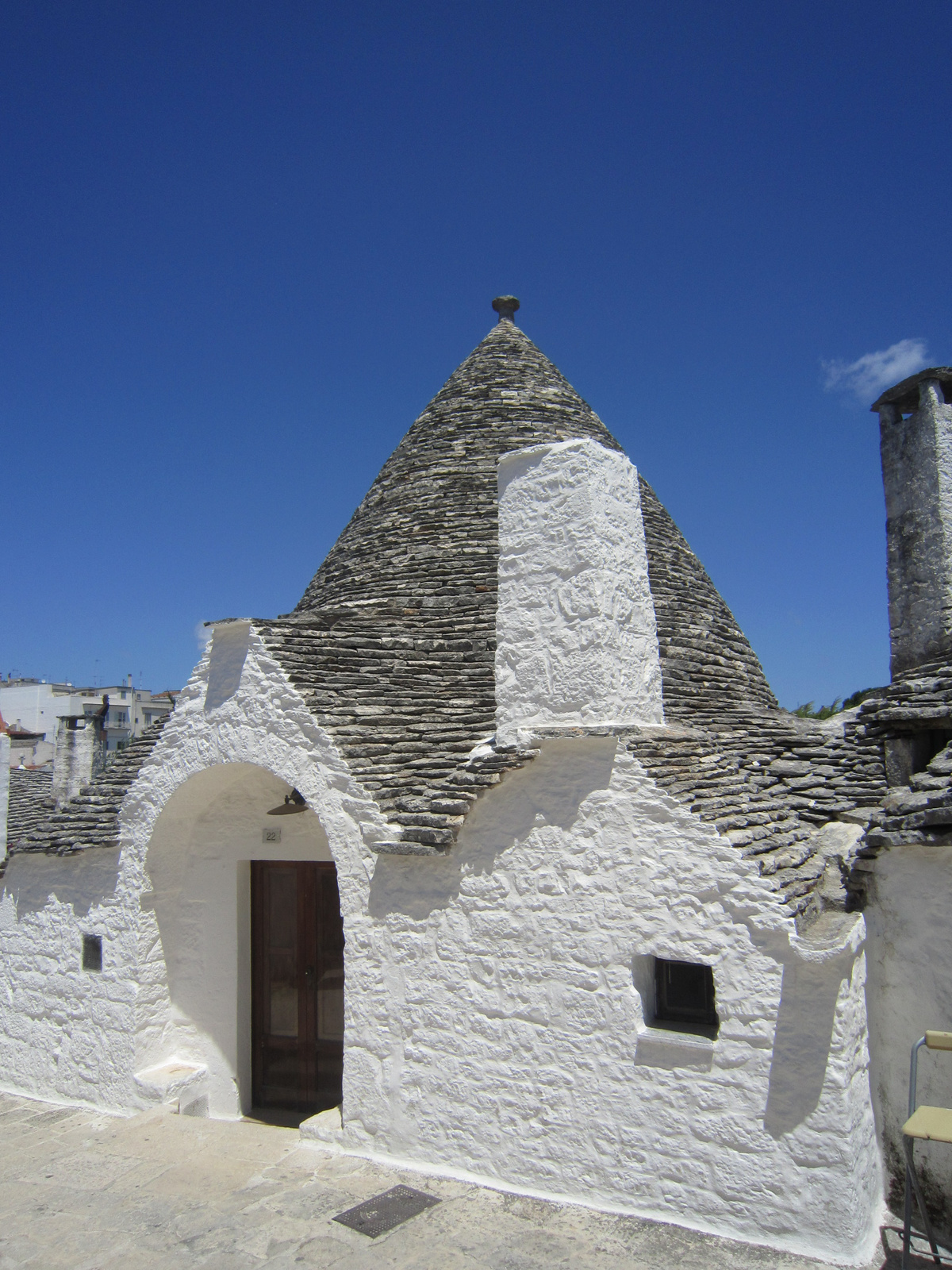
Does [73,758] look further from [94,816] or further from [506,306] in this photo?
[506,306]

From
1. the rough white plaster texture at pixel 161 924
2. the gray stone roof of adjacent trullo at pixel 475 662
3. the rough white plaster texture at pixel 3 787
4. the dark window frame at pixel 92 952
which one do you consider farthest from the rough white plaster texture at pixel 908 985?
the rough white plaster texture at pixel 3 787

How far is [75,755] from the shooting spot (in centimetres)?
1170

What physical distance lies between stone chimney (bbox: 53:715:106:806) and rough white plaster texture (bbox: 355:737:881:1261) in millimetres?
7145

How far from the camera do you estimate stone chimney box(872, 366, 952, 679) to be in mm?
7461

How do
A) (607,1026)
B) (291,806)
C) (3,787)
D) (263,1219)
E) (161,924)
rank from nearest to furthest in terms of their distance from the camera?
(607,1026), (263,1219), (291,806), (161,924), (3,787)

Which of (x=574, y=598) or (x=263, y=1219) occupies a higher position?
(x=574, y=598)

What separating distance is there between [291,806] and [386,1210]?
306 cm

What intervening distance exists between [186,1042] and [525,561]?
17.2 feet

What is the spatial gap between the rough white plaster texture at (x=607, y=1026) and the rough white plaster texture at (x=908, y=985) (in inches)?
6.4

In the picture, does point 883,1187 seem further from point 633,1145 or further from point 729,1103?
point 633,1145

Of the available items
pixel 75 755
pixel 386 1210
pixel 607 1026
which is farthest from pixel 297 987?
pixel 75 755

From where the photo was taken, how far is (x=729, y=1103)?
4.64 m

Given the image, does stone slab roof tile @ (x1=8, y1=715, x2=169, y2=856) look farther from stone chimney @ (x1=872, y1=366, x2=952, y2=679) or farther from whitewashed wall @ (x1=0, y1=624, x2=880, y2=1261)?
stone chimney @ (x1=872, y1=366, x2=952, y2=679)

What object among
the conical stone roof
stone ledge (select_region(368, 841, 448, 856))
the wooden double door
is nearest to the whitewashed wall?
stone ledge (select_region(368, 841, 448, 856))
